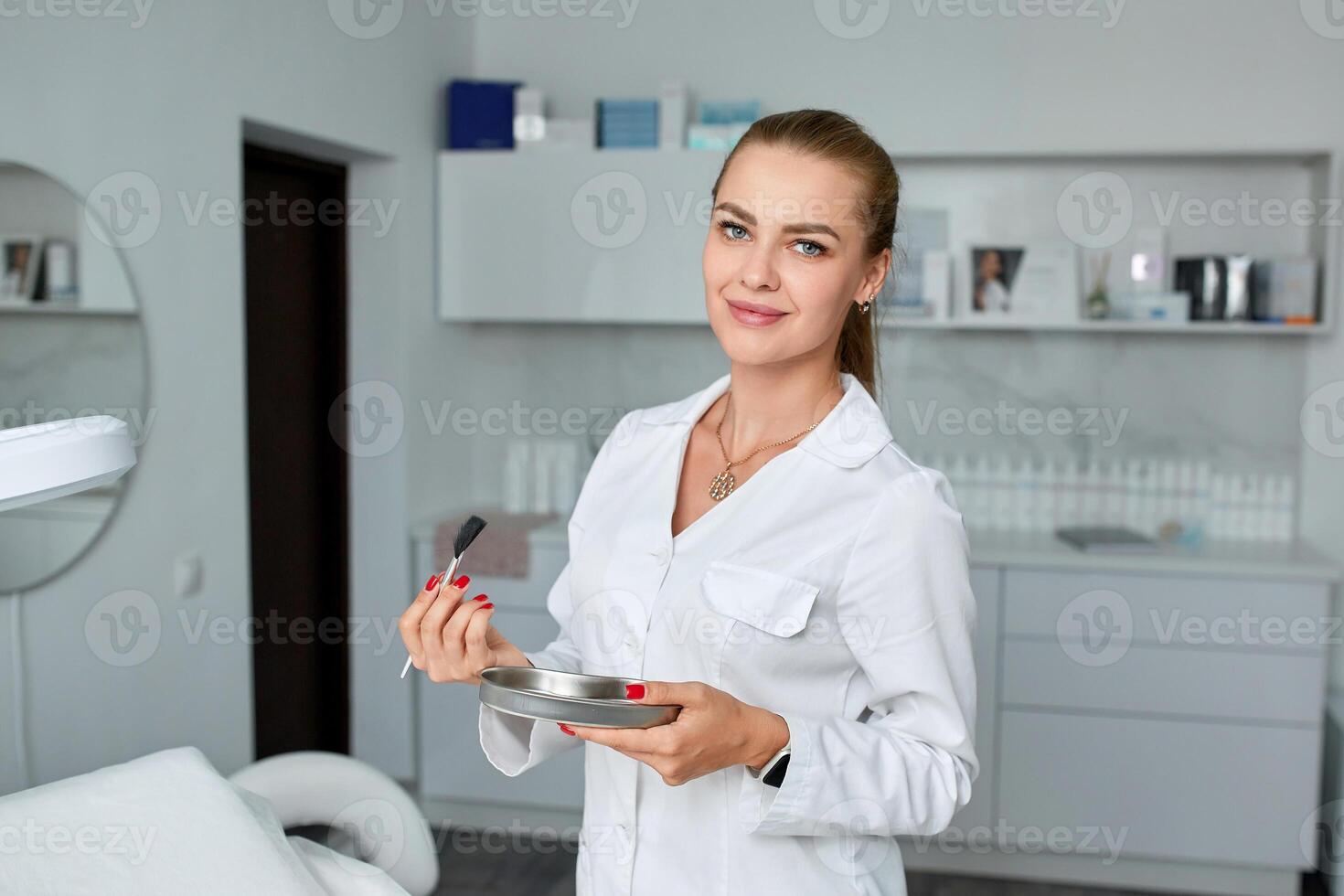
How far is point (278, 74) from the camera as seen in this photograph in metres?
2.71

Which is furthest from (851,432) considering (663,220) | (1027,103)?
(1027,103)

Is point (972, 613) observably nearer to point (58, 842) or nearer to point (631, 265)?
point (58, 842)

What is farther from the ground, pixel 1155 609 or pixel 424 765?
pixel 1155 609

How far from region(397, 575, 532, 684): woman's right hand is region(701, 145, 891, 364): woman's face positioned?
1.35 ft

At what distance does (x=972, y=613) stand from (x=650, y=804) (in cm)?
44

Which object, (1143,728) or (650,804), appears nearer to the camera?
(650,804)

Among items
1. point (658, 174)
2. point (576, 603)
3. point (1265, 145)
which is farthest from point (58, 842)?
point (1265, 145)

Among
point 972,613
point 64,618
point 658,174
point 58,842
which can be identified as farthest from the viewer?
point 658,174

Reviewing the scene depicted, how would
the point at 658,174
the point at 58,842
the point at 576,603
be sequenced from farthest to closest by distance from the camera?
the point at 658,174, the point at 576,603, the point at 58,842

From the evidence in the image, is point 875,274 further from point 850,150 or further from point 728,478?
point 728,478

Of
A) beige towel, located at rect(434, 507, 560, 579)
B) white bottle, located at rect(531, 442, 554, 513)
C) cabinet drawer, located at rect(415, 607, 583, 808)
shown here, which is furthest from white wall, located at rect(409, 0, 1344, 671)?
cabinet drawer, located at rect(415, 607, 583, 808)

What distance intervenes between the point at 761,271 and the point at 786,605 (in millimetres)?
371

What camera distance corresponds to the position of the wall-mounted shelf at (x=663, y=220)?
349 cm

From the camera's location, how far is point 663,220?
3.51 m
